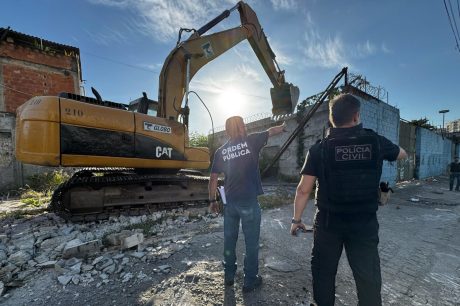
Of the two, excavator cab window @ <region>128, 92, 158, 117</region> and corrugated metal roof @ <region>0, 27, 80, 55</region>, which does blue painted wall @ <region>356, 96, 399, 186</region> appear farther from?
corrugated metal roof @ <region>0, 27, 80, 55</region>

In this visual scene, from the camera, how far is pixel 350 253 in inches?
72.4

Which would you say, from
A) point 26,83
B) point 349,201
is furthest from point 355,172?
point 26,83

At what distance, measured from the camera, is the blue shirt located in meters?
2.61

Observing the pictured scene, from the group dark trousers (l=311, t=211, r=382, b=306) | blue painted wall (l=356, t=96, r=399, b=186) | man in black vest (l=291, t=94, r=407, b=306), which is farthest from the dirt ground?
blue painted wall (l=356, t=96, r=399, b=186)

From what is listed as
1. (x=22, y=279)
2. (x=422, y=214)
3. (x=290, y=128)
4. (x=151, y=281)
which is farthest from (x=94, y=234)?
(x=290, y=128)

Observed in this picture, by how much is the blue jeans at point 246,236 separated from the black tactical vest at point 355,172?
944 mm

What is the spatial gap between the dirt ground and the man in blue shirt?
26 cm

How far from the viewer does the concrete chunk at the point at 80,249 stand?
3.27 m

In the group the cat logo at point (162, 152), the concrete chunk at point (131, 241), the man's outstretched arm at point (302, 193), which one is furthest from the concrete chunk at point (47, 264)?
the man's outstretched arm at point (302, 193)

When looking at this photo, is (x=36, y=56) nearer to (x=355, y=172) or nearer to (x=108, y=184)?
(x=108, y=184)

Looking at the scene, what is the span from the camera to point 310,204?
7.12 metres

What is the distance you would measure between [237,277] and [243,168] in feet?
4.34

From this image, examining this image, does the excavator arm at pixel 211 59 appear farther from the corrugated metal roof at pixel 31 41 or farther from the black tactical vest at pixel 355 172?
the corrugated metal roof at pixel 31 41

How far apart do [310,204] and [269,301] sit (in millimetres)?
5150
